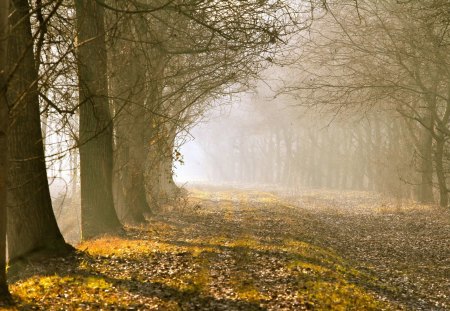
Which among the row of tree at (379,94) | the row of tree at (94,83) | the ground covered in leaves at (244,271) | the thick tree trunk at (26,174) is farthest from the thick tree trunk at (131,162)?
the thick tree trunk at (26,174)

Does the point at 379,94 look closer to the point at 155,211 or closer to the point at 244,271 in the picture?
the point at 155,211

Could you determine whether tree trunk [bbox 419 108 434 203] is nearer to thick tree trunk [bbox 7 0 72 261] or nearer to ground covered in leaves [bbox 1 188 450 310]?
ground covered in leaves [bbox 1 188 450 310]

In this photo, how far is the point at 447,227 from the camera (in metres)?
20.5

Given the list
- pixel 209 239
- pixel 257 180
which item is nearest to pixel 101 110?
pixel 209 239

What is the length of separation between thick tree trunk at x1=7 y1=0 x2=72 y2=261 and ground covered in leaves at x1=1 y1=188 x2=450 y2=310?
0.69 metres

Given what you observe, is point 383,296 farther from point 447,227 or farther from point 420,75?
point 420,75

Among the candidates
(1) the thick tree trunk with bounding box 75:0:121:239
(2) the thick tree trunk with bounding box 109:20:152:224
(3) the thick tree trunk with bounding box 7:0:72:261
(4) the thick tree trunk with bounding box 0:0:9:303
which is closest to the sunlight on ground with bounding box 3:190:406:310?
(4) the thick tree trunk with bounding box 0:0:9:303

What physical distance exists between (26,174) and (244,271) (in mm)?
4990

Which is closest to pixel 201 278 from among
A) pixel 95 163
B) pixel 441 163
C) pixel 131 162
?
pixel 95 163

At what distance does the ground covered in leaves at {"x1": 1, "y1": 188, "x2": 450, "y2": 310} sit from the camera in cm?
914

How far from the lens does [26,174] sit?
428 inches

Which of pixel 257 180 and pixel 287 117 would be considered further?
pixel 257 180

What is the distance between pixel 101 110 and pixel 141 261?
575 cm

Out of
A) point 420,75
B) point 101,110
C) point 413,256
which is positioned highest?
point 420,75
